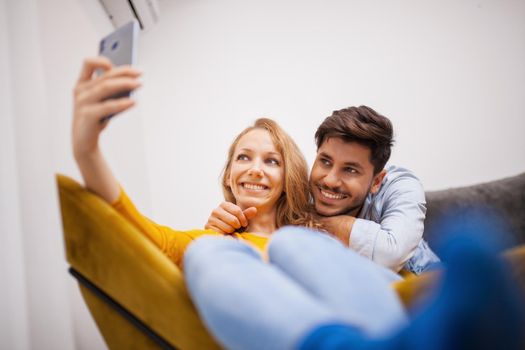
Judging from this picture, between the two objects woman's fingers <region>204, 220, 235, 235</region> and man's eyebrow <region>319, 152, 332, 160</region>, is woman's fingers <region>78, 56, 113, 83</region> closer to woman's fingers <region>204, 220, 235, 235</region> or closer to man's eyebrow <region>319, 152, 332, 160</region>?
woman's fingers <region>204, 220, 235, 235</region>

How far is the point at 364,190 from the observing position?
118 cm

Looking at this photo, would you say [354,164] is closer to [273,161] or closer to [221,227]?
[273,161]

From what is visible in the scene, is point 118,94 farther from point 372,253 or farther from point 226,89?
point 226,89

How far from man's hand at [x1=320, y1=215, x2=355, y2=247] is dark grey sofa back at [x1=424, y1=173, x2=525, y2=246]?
27.6 inches

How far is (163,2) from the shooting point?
6.25ft

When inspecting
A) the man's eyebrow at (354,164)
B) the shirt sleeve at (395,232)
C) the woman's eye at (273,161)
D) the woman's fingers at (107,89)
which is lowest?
the shirt sleeve at (395,232)

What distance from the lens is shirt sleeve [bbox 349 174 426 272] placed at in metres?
0.95

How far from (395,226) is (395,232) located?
0.03 m

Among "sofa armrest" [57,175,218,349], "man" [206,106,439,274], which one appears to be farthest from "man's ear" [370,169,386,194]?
"sofa armrest" [57,175,218,349]

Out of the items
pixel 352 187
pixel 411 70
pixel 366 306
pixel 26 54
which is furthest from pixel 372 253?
pixel 411 70

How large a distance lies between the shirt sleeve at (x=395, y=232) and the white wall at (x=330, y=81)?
86 centimetres

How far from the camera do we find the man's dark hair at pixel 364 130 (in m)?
1.15

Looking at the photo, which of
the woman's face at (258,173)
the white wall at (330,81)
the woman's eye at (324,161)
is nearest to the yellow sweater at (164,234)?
the woman's face at (258,173)

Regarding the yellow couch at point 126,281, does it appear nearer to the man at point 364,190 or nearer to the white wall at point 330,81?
the man at point 364,190
